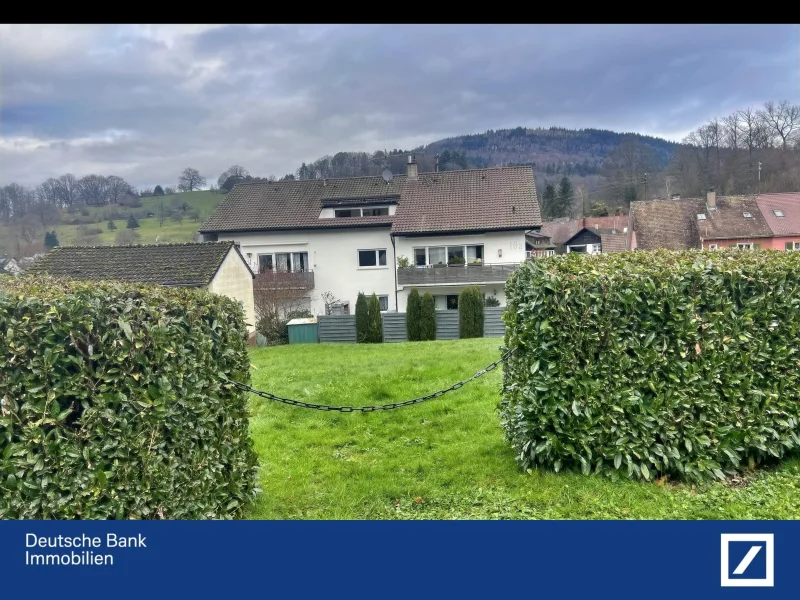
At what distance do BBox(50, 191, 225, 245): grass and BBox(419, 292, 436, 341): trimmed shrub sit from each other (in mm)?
4013

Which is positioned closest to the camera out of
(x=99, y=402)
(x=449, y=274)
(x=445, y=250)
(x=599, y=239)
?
(x=99, y=402)

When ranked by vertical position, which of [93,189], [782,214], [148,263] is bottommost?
[148,263]

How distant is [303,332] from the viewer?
814 centimetres

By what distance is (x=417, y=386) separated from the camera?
4.24 m

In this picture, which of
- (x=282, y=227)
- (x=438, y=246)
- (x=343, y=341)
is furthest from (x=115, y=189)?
(x=438, y=246)

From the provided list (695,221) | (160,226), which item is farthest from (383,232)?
(695,221)

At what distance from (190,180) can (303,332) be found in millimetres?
3893

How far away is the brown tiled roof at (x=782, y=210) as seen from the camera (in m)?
4.25

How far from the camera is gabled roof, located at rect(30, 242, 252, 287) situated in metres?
4.53

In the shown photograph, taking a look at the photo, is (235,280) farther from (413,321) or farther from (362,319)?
(413,321)

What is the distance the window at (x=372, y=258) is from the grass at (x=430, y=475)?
528cm

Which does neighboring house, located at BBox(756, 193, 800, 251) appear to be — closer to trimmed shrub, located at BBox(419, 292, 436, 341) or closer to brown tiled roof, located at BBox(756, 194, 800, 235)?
brown tiled roof, located at BBox(756, 194, 800, 235)

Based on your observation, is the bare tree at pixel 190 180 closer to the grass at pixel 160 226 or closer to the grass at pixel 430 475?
the grass at pixel 160 226
